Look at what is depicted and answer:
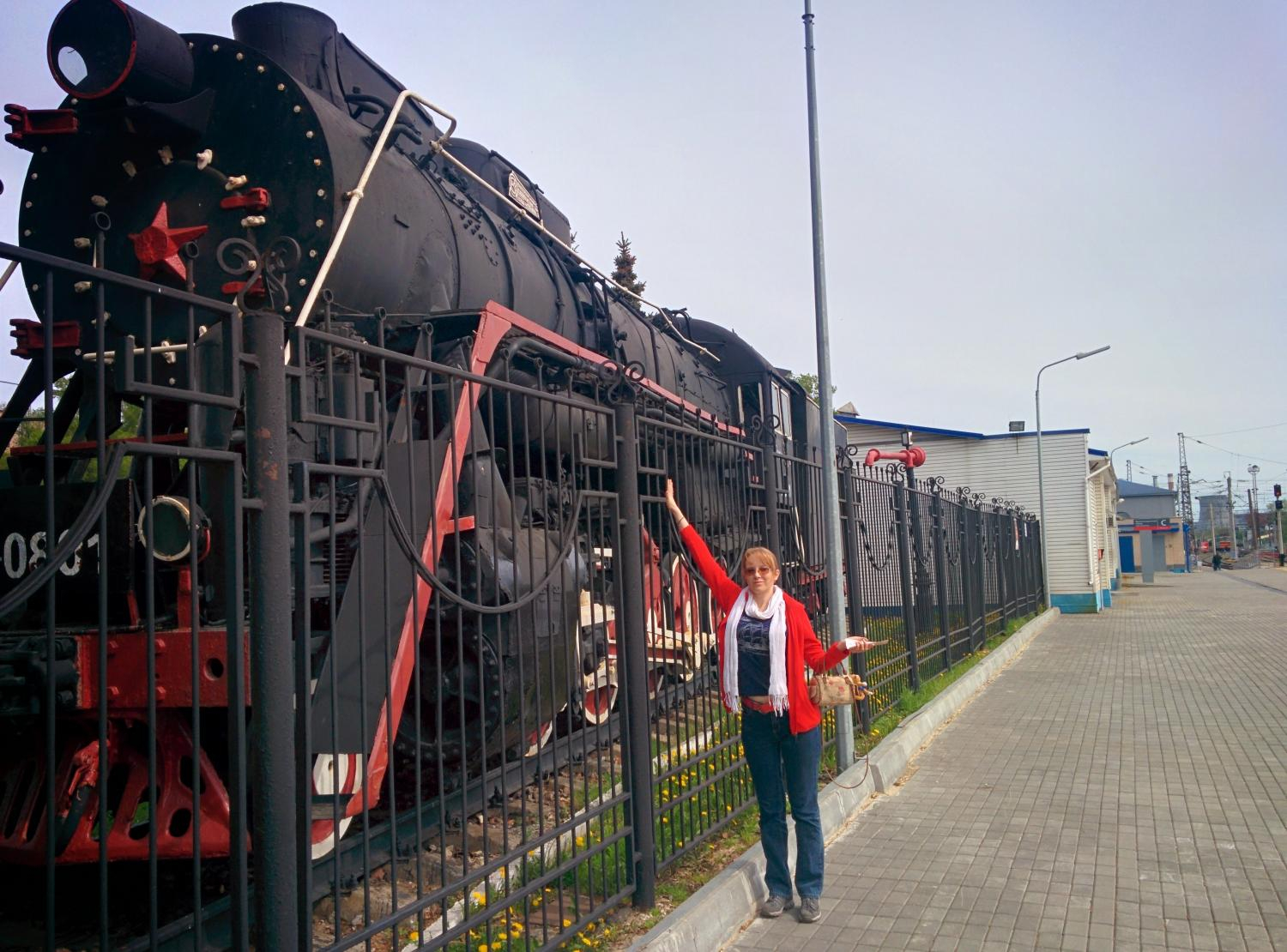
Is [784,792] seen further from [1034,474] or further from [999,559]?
[1034,474]

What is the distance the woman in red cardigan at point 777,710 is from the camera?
4395 millimetres

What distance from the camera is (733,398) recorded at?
11.4 m

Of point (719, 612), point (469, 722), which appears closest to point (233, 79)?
point (469, 722)

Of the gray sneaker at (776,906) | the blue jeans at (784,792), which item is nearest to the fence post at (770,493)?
the blue jeans at (784,792)

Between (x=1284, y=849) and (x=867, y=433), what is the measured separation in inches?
877

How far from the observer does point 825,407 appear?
674 cm

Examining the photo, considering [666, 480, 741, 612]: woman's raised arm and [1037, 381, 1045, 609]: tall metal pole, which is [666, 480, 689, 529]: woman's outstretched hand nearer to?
[666, 480, 741, 612]: woman's raised arm

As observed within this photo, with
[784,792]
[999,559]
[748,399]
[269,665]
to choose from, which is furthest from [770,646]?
[999,559]

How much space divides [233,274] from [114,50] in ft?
5.58

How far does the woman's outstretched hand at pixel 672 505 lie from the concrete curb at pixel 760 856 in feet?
5.33

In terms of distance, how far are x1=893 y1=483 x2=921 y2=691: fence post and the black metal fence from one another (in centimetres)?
368

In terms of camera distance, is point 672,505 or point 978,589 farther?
point 978,589

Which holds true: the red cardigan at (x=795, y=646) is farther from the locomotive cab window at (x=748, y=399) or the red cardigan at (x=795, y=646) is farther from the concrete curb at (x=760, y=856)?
the locomotive cab window at (x=748, y=399)

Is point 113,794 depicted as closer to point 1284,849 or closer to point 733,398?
point 1284,849
